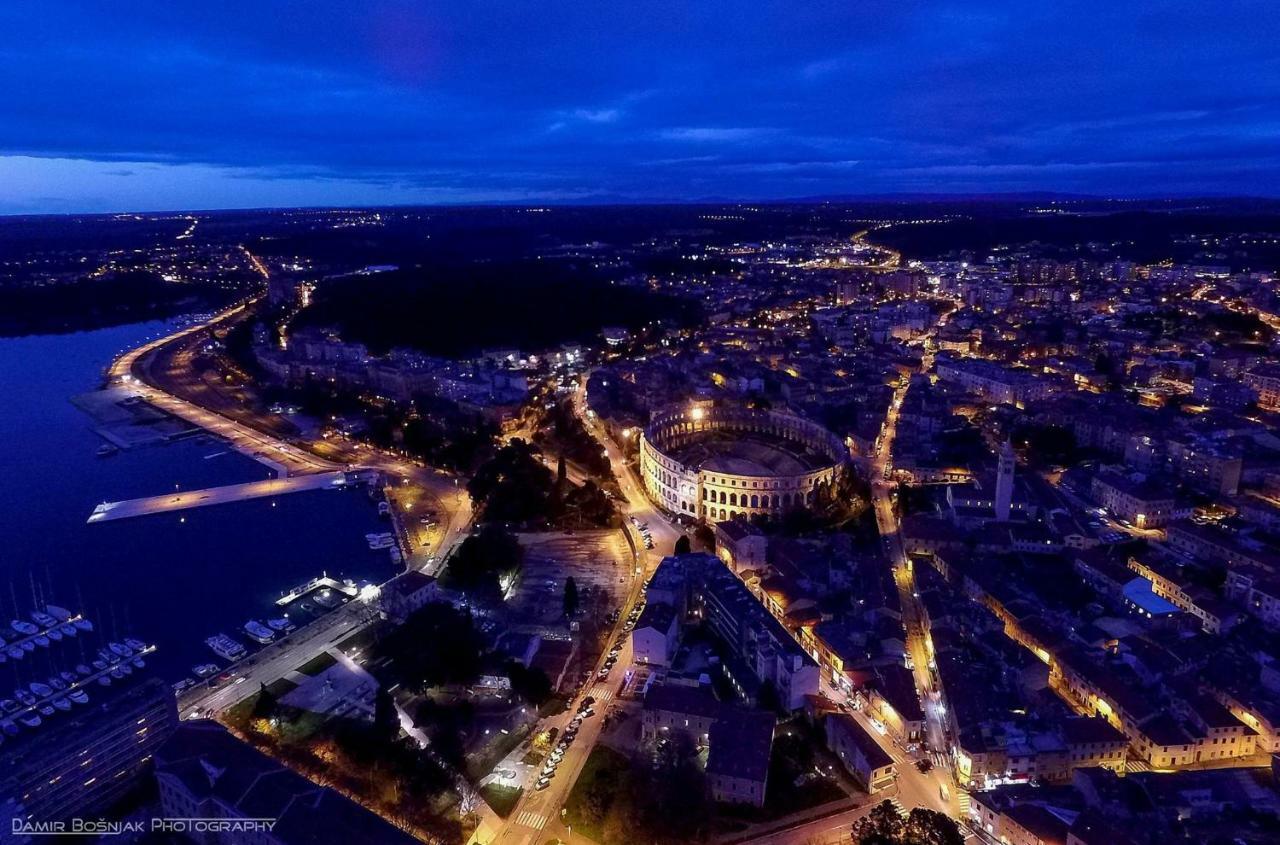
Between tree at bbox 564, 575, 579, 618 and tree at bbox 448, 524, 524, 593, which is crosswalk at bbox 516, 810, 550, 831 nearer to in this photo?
tree at bbox 564, 575, 579, 618

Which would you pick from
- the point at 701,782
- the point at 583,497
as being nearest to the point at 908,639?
the point at 701,782

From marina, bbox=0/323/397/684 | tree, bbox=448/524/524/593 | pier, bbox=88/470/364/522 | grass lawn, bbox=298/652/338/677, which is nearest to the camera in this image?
grass lawn, bbox=298/652/338/677

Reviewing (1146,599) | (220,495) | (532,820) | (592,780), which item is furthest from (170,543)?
(1146,599)

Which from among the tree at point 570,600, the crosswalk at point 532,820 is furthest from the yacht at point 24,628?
the crosswalk at point 532,820

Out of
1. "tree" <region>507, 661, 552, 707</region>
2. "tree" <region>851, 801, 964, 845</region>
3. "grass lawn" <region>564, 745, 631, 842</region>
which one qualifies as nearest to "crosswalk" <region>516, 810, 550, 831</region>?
"grass lawn" <region>564, 745, 631, 842</region>

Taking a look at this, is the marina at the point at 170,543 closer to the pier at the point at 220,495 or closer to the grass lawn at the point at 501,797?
the pier at the point at 220,495

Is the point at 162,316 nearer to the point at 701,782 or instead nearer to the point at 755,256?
the point at 755,256
